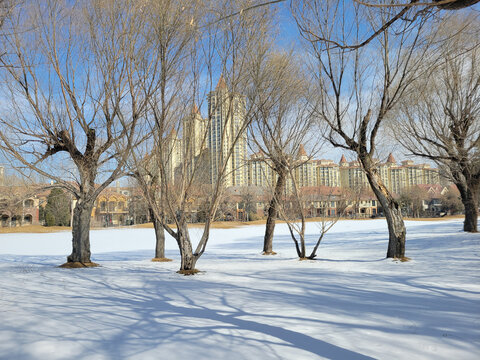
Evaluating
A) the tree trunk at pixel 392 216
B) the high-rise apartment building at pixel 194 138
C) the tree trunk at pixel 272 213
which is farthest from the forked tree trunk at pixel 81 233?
the tree trunk at pixel 392 216

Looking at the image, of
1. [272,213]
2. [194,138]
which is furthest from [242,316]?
[272,213]

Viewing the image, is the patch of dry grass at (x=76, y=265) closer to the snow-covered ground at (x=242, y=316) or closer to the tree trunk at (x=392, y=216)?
the snow-covered ground at (x=242, y=316)

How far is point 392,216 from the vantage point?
8859 millimetres

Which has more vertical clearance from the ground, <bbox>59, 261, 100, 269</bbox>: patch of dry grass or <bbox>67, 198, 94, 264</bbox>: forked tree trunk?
<bbox>67, 198, 94, 264</bbox>: forked tree trunk

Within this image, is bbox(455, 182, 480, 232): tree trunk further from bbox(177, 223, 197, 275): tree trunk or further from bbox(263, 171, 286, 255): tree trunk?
bbox(177, 223, 197, 275): tree trunk

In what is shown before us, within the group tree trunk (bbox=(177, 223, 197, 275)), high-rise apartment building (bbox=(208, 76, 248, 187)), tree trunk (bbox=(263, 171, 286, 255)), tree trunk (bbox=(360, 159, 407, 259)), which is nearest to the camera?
high-rise apartment building (bbox=(208, 76, 248, 187))

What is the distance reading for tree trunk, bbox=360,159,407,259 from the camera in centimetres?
875

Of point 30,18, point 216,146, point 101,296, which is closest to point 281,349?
point 101,296

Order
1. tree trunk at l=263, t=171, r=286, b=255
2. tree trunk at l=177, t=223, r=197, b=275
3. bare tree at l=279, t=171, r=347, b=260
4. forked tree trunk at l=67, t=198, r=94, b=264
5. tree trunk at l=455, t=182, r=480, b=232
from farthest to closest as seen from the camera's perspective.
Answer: tree trunk at l=455, t=182, r=480, b=232
tree trunk at l=263, t=171, r=286, b=255
bare tree at l=279, t=171, r=347, b=260
forked tree trunk at l=67, t=198, r=94, b=264
tree trunk at l=177, t=223, r=197, b=275

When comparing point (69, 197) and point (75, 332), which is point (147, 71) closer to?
point (75, 332)

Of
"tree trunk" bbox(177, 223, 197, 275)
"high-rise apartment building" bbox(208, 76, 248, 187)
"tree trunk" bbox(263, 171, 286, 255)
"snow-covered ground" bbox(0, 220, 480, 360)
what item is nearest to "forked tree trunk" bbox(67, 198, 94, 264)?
"snow-covered ground" bbox(0, 220, 480, 360)

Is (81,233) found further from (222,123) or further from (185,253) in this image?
(222,123)

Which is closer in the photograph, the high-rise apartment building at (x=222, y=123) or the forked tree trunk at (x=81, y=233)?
the high-rise apartment building at (x=222, y=123)

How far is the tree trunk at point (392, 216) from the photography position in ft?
28.7
